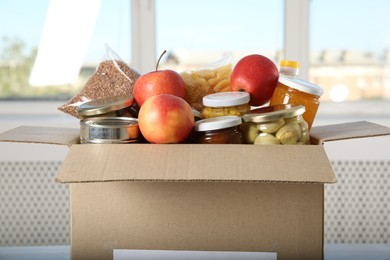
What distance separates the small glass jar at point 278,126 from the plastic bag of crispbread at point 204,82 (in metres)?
0.17

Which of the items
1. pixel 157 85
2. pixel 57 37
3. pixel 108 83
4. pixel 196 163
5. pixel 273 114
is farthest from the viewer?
pixel 57 37

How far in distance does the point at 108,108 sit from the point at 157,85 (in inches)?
3.7

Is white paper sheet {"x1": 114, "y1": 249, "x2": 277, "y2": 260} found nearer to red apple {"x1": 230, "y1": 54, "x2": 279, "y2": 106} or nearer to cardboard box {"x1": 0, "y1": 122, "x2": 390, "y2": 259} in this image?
cardboard box {"x1": 0, "y1": 122, "x2": 390, "y2": 259}

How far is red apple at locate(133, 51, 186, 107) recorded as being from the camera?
96 centimetres

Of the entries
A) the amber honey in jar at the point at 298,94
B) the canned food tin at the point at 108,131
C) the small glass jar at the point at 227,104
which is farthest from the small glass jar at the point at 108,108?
the amber honey in jar at the point at 298,94

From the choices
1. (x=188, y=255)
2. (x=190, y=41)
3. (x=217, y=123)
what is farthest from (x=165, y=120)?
(x=190, y=41)

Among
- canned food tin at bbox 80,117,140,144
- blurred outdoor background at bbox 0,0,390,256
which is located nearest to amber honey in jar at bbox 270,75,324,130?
canned food tin at bbox 80,117,140,144

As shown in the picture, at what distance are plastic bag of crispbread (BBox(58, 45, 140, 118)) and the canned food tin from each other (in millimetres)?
188

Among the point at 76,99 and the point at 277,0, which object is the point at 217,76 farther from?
the point at 277,0

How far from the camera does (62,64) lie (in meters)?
2.25

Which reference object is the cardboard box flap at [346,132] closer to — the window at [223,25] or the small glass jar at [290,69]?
the small glass jar at [290,69]

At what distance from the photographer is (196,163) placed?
2.41ft

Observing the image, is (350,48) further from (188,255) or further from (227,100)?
(188,255)

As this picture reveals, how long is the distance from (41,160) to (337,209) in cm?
93
